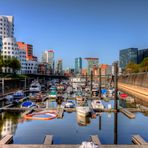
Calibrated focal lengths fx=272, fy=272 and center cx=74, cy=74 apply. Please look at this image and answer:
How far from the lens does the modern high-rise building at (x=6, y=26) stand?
186m

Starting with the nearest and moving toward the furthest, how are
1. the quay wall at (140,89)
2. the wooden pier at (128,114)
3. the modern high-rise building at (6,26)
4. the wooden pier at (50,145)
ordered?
the wooden pier at (50,145)
the wooden pier at (128,114)
the quay wall at (140,89)
the modern high-rise building at (6,26)

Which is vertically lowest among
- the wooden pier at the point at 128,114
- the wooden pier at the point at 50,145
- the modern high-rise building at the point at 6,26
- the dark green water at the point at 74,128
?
the dark green water at the point at 74,128

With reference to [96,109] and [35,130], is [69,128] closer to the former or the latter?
[35,130]

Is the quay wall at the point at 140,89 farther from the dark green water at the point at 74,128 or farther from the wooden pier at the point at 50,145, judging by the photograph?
the wooden pier at the point at 50,145

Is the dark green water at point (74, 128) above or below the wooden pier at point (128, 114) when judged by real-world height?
below

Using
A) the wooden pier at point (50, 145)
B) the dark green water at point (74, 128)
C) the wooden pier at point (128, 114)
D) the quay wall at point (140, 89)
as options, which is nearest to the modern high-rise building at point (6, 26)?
the quay wall at point (140, 89)

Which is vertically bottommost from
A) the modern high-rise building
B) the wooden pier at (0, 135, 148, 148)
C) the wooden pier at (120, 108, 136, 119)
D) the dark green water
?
the dark green water

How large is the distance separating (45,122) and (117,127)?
36.4ft

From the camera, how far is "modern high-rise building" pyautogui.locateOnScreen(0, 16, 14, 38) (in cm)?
18612

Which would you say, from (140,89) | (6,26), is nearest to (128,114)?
(140,89)

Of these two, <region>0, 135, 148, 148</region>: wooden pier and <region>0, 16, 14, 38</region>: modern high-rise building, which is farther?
<region>0, 16, 14, 38</region>: modern high-rise building

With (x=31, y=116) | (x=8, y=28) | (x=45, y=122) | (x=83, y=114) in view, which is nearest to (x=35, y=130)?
(x=45, y=122)

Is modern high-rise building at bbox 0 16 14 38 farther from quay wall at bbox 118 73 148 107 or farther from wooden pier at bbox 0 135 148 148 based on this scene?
wooden pier at bbox 0 135 148 148

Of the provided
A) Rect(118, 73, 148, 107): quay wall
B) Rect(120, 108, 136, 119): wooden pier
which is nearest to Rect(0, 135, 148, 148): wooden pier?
Rect(120, 108, 136, 119): wooden pier
